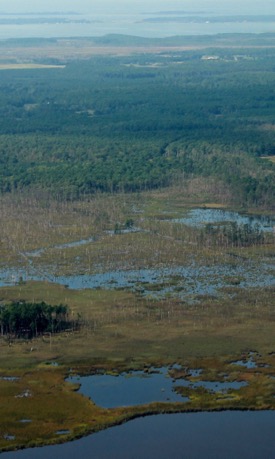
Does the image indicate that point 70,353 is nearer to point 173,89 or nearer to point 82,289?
point 82,289

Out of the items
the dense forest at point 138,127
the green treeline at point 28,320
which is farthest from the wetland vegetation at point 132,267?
the dense forest at point 138,127

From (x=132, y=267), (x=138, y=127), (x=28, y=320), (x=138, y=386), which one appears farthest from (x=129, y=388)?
(x=138, y=127)

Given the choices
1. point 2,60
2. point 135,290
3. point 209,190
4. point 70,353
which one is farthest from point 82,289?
point 2,60

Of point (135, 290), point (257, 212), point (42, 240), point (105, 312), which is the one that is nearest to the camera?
point (105, 312)

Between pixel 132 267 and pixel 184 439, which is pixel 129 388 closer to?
pixel 184 439

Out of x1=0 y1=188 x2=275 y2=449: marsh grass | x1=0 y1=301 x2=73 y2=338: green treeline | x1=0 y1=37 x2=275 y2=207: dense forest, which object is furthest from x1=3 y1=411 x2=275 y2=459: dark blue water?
x1=0 y1=37 x2=275 y2=207: dense forest

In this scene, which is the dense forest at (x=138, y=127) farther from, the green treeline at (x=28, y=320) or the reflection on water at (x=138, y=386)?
the reflection on water at (x=138, y=386)
